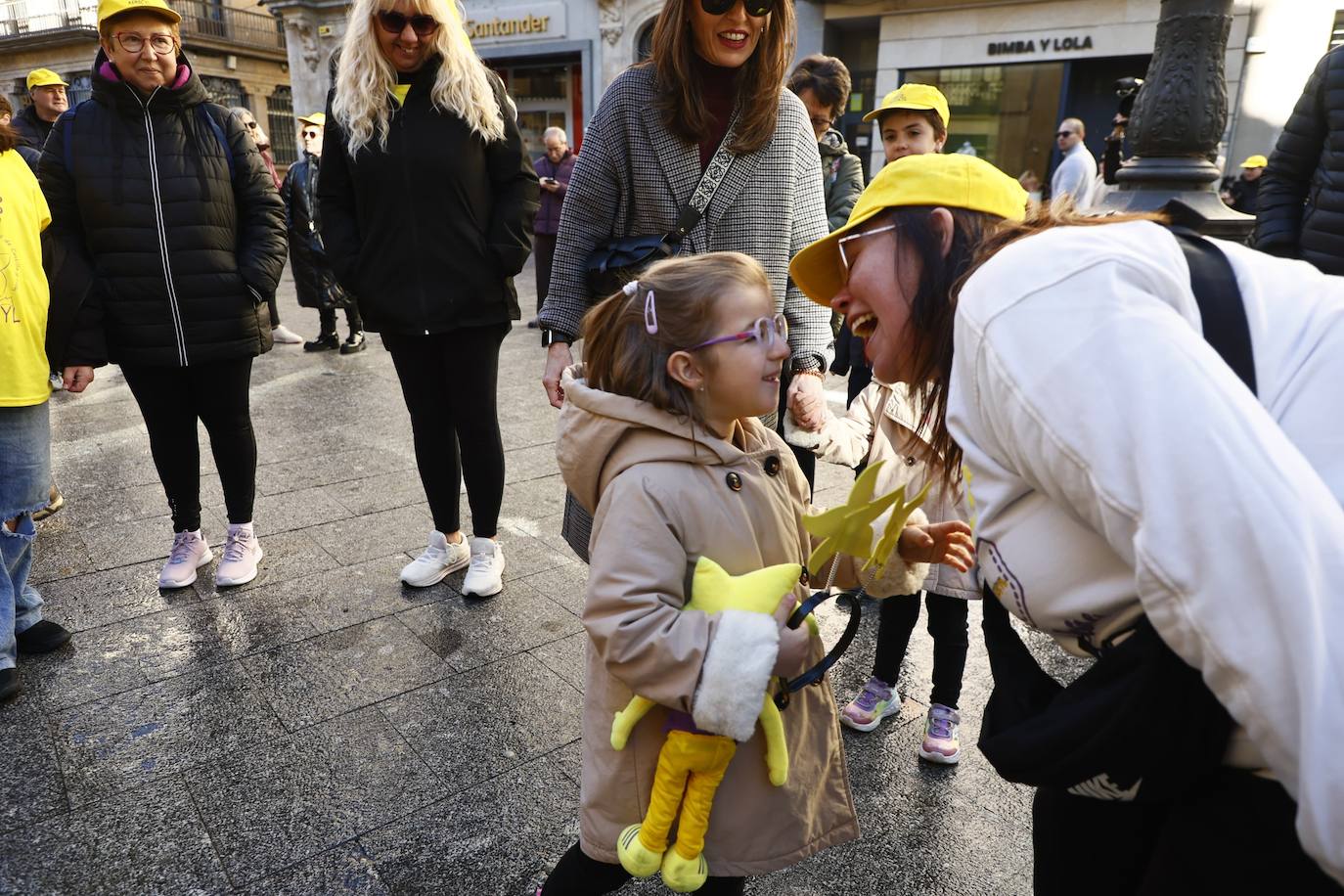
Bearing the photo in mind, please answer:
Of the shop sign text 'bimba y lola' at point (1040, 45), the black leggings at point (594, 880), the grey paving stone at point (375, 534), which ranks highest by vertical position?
the shop sign text 'bimba y lola' at point (1040, 45)

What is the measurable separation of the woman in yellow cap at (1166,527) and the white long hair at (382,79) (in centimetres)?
238

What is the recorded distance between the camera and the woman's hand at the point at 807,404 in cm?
246

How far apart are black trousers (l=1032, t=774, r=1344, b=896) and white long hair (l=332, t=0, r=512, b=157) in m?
2.84

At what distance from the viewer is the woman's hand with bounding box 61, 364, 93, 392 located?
3.19 metres

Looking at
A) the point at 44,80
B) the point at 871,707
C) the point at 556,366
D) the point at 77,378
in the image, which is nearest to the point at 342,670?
the point at 556,366

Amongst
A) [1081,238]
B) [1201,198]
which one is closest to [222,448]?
[1081,238]

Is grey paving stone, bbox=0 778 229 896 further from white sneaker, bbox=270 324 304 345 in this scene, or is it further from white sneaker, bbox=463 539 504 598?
white sneaker, bbox=270 324 304 345

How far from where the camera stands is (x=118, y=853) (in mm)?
2146

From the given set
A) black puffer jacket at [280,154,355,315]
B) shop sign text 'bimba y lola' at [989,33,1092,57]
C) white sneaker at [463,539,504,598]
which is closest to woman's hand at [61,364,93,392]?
white sneaker at [463,539,504,598]

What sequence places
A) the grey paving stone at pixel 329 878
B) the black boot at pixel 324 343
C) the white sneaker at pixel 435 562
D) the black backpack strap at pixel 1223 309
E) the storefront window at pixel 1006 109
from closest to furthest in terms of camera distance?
the black backpack strap at pixel 1223 309 → the grey paving stone at pixel 329 878 → the white sneaker at pixel 435 562 → the black boot at pixel 324 343 → the storefront window at pixel 1006 109

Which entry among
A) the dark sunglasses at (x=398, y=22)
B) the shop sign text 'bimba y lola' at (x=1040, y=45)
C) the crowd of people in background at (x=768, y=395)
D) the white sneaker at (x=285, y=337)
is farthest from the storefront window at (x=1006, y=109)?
the dark sunglasses at (x=398, y=22)

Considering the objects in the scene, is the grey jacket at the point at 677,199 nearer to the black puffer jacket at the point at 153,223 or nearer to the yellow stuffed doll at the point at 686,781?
the yellow stuffed doll at the point at 686,781

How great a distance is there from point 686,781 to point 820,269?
0.95 meters

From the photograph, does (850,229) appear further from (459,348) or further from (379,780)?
(459,348)
